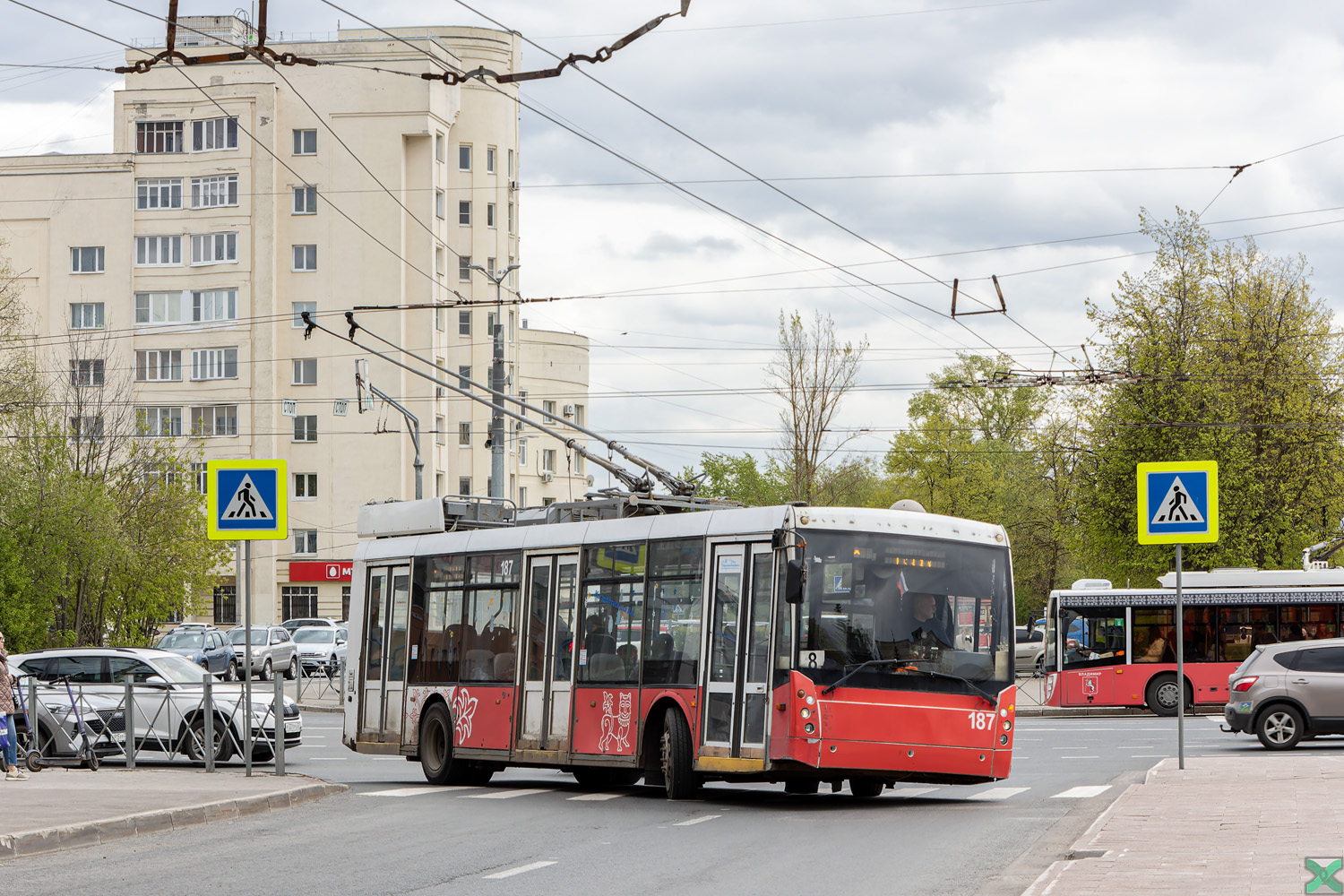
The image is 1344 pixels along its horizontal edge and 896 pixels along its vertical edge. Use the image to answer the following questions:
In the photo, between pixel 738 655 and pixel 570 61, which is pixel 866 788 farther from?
pixel 570 61

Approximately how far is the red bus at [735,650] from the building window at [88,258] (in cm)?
6078

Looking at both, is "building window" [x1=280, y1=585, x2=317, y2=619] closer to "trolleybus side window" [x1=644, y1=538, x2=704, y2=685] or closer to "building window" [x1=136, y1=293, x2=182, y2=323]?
"building window" [x1=136, y1=293, x2=182, y2=323]

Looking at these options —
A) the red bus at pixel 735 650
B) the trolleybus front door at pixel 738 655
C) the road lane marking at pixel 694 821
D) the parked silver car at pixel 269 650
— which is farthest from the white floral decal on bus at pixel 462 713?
the parked silver car at pixel 269 650

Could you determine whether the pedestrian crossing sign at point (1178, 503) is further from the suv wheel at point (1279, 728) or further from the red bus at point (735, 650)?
the suv wheel at point (1279, 728)

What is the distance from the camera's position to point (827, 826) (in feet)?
45.2

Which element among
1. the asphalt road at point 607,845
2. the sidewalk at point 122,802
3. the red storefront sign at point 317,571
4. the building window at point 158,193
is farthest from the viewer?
the building window at point 158,193

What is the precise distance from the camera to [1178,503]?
682 inches

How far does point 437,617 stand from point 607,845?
7.91m

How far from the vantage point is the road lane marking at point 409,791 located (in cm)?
1764

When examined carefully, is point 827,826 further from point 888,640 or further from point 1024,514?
point 1024,514

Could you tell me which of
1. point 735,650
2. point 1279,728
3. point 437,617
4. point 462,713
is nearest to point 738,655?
point 735,650

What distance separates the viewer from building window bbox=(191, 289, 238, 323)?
7356 cm

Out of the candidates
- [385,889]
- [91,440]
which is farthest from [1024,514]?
[385,889]

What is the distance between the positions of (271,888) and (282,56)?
8052 millimetres
